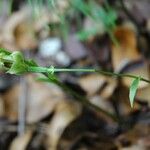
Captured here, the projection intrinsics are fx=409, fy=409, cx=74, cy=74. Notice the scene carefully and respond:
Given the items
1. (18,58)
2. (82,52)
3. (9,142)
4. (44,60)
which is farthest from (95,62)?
(18,58)

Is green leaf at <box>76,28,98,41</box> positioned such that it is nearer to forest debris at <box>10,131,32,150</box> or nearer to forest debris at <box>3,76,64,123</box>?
forest debris at <box>3,76,64,123</box>

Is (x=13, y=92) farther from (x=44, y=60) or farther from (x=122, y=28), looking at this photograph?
(x=122, y=28)

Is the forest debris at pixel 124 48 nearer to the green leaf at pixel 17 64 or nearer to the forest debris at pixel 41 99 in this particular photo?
the forest debris at pixel 41 99

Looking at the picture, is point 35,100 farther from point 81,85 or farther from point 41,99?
point 81,85

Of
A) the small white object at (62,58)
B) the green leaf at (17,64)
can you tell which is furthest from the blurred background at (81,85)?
the green leaf at (17,64)

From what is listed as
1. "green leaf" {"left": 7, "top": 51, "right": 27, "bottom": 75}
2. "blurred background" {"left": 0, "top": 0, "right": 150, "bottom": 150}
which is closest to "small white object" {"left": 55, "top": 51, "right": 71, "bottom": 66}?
"blurred background" {"left": 0, "top": 0, "right": 150, "bottom": 150}

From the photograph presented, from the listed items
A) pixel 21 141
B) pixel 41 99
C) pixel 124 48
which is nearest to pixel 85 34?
pixel 124 48
